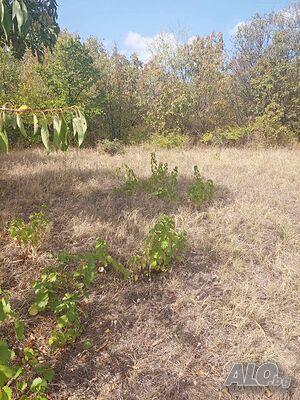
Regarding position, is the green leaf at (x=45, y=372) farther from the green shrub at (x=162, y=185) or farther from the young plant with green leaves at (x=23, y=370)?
the green shrub at (x=162, y=185)

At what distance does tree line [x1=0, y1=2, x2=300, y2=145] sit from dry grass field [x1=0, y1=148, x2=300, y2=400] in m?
7.39

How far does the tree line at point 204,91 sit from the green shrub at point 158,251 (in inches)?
341

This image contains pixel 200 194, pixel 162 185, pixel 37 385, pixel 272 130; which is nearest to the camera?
pixel 37 385

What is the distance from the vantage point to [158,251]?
101 inches

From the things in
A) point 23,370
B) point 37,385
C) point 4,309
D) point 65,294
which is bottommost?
point 23,370

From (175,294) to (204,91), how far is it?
38.9 feet

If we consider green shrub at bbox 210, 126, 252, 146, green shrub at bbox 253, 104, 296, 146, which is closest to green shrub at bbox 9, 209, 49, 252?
green shrub at bbox 210, 126, 252, 146

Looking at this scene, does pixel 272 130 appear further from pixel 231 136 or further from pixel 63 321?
pixel 63 321

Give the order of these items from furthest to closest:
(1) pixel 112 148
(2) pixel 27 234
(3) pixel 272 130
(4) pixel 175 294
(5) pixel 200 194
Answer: (3) pixel 272 130, (1) pixel 112 148, (5) pixel 200 194, (2) pixel 27 234, (4) pixel 175 294

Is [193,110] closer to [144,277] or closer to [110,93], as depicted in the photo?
[110,93]

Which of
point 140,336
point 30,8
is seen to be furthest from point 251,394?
point 30,8

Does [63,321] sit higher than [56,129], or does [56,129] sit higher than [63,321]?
[56,129]

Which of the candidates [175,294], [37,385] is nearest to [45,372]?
[37,385]

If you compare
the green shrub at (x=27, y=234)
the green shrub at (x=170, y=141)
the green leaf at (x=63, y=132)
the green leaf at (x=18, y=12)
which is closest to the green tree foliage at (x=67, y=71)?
the green shrub at (x=170, y=141)
